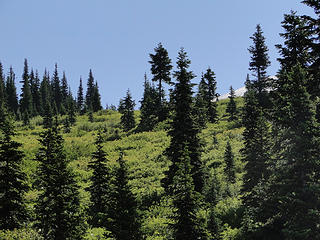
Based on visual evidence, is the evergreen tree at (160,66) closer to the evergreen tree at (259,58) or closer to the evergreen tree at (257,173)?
the evergreen tree at (259,58)

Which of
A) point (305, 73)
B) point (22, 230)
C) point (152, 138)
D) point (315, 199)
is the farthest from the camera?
point (152, 138)

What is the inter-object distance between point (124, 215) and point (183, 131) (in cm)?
1270

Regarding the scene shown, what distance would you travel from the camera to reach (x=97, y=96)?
10300cm

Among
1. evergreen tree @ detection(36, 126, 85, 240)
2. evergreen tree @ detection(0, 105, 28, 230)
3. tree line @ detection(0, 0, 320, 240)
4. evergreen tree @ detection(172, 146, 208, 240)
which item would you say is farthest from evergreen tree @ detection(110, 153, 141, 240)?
evergreen tree @ detection(0, 105, 28, 230)

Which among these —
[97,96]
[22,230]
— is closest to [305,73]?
[22,230]

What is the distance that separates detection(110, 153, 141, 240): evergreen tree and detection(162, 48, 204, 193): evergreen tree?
412 inches

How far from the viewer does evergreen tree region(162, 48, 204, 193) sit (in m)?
24.8

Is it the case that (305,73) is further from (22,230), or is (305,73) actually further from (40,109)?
(40,109)

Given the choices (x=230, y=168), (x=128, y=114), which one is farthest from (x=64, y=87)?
(x=230, y=168)

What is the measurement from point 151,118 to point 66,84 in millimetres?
91909

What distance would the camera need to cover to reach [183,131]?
25.6m

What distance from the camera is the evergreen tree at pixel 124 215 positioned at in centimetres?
1380

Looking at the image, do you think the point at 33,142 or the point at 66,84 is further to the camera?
the point at 66,84

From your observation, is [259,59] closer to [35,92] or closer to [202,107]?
[202,107]
